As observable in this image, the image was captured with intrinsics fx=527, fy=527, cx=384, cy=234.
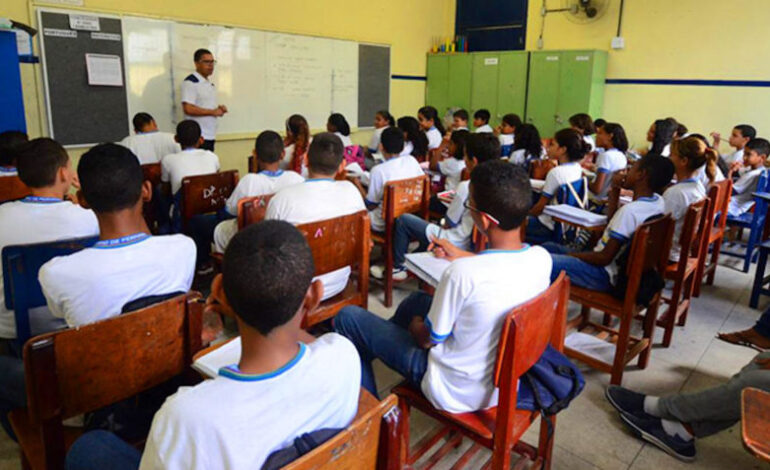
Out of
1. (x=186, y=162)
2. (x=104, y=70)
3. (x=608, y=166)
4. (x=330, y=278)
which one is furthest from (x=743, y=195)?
(x=104, y=70)

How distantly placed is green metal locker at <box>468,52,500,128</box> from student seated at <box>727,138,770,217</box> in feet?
12.0

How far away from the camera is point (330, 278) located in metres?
2.26

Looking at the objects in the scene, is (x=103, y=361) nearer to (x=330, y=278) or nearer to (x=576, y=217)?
(x=330, y=278)

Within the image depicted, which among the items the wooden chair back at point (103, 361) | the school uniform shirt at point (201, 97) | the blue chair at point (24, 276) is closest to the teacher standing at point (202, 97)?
the school uniform shirt at point (201, 97)

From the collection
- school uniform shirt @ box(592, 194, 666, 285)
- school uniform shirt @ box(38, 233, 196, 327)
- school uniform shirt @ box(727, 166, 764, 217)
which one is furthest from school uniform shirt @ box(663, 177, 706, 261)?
school uniform shirt @ box(38, 233, 196, 327)

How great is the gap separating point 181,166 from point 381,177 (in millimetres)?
1266

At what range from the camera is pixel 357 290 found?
2393 mm

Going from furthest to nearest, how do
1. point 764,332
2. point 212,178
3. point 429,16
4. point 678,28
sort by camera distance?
point 429,16 → point 678,28 → point 212,178 → point 764,332

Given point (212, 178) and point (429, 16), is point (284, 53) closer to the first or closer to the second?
point (429, 16)

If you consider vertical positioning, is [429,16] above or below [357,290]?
above

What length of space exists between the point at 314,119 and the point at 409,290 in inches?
150

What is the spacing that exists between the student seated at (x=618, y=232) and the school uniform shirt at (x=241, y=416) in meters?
1.80

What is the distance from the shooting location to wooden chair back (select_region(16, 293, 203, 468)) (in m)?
1.12

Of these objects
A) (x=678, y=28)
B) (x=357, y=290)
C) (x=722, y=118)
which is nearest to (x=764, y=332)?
(x=357, y=290)
